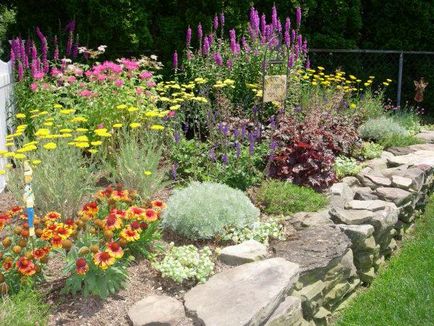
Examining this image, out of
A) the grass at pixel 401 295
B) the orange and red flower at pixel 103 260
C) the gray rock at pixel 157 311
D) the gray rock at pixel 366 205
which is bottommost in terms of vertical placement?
the grass at pixel 401 295

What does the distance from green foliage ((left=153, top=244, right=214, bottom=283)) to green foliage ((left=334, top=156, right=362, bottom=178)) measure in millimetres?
2198

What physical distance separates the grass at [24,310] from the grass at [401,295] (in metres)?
2.02

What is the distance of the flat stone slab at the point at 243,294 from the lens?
2906 mm

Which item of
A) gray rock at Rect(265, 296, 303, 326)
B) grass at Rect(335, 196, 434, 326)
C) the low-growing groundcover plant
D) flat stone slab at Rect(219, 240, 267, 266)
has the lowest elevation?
grass at Rect(335, 196, 434, 326)

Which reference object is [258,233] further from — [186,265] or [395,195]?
[395,195]

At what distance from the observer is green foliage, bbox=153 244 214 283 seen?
334cm

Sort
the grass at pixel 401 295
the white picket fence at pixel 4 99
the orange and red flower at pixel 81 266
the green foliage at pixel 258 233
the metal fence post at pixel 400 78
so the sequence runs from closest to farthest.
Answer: the orange and red flower at pixel 81 266 → the grass at pixel 401 295 → the green foliage at pixel 258 233 → the white picket fence at pixel 4 99 → the metal fence post at pixel 400 78

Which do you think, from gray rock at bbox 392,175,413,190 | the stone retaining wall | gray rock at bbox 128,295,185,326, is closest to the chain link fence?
the stone retaining wall

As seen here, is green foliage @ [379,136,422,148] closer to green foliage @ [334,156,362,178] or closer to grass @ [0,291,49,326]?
green foliage @ [334,156,362,178]

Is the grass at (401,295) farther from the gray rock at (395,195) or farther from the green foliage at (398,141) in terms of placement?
the green foliage at (398,141)

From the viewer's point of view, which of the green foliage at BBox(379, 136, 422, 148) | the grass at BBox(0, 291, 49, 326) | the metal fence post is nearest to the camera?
the grass at BBox(0, 291, 49, 326)

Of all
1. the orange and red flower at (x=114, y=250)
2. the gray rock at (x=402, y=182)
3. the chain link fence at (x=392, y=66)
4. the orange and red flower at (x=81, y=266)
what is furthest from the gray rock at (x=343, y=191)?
the chain link fence at (x=392, y=66)

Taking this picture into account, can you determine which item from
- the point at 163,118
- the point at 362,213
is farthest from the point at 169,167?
the point at 362,213

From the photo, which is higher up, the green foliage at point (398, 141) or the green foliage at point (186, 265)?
the green foliage at point (398, 141)
